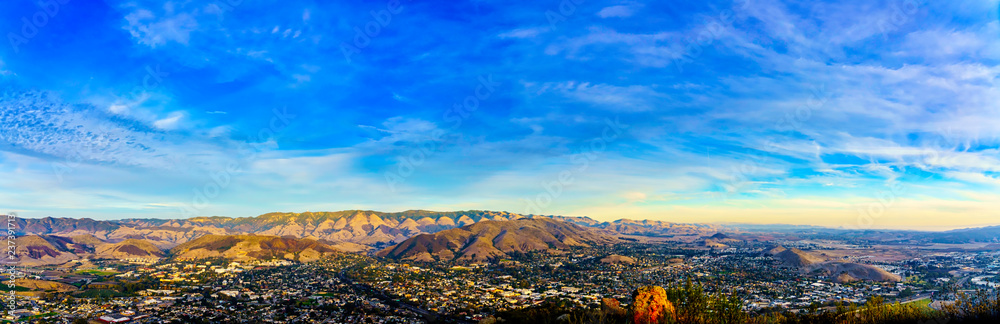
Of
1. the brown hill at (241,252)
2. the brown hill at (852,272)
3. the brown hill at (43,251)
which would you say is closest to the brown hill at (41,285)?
the brown hill at (241,252)

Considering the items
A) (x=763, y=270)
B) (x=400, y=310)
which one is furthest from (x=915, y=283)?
(x=400, y=310)

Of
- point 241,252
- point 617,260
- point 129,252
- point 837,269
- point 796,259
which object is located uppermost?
point 796,259

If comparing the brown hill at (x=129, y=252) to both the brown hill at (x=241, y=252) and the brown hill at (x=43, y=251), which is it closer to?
the brown hill at (x=241, y=252)

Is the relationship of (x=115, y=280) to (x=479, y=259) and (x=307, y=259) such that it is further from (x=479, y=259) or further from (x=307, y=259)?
(x=479, y=259)

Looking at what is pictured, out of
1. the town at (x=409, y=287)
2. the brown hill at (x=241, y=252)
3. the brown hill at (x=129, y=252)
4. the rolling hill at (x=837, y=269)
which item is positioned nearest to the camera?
the town at (x=409, y=287)

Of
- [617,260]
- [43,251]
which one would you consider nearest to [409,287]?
[617,260]

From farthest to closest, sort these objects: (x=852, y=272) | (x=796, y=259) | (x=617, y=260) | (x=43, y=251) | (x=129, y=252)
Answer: (x=129, y=252) < (x=43, y=251) < (x=617, y=260) < (x=796, y=259) < (x=852, y=272)

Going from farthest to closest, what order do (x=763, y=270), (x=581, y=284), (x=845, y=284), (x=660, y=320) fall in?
(x=763, y=270) < (x=581, y=284) < (x=845, y=284) < (x=660, y=320)

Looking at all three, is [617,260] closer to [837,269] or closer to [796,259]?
[796,259]

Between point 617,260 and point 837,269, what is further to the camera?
point 617,260

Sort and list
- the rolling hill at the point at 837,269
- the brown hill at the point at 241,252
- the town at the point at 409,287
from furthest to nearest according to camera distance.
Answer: the brown hill at the point at 241,252 < the rolling hill at the point at 837,269 < the town at the point at 409,287

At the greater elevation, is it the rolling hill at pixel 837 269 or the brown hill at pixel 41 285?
the rolling hill at pixel 837 269
